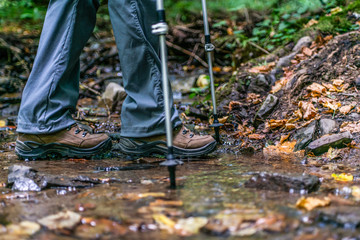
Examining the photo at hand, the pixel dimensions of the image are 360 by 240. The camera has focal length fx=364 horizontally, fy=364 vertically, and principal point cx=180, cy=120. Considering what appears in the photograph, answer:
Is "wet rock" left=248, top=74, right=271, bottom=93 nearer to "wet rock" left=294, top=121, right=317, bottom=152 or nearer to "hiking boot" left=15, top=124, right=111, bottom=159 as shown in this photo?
"wet rock" left=294, top=121, right=317, bottom=152

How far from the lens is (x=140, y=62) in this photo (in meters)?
2.60

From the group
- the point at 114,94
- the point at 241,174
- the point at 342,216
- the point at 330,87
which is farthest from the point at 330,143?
the point at 114,94

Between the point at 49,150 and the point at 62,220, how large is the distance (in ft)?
4.73

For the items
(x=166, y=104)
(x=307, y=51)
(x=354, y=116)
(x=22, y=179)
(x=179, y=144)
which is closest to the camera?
(x=166, y=104)

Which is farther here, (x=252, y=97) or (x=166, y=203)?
(x=252, y=97)

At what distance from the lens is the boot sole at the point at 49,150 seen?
283 centimetres

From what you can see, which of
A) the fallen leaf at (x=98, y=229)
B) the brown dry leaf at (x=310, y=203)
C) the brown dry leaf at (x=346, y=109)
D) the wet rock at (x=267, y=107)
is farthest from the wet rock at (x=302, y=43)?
the fallen leaf at (x=98, y=229)

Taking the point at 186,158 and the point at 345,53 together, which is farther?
the point at 345,53

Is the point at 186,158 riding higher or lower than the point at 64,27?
lower

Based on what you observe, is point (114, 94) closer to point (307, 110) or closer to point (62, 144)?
point (62, 144)

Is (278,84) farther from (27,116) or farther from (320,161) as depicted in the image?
(27,116)

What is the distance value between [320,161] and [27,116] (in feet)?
7.09

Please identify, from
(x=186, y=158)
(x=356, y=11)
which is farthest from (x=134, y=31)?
(x=356, y=11)

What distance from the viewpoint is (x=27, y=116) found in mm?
2754
